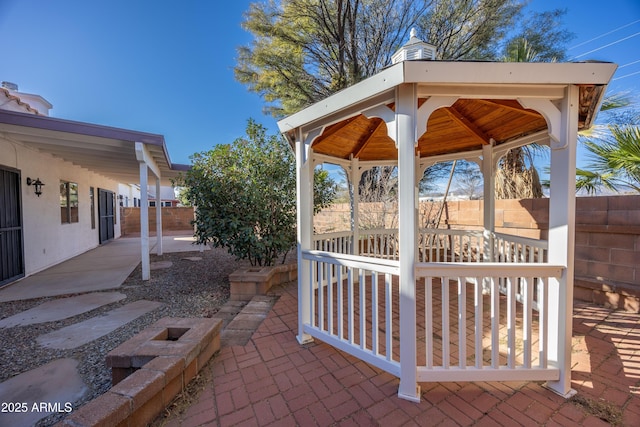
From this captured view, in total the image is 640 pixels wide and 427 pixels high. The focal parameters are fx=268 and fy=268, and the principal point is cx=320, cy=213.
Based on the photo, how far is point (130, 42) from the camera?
7.00 metres

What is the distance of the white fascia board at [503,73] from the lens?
5.70ft

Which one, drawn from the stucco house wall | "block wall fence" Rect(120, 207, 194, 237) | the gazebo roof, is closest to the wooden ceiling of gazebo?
the gazebo roof

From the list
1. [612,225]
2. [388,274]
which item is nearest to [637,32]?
[612,225]

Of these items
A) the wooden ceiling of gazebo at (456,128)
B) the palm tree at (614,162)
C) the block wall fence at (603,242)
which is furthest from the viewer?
the palm tree at (614,162)

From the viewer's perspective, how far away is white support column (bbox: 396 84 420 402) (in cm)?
185

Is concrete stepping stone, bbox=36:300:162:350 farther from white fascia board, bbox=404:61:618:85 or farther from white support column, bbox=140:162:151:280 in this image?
white fascia board, bbox=404:61:618:85

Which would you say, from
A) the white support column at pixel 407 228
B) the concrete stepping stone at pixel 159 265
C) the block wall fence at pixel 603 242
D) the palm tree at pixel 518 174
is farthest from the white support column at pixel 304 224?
the palm tree at pixel 518 174

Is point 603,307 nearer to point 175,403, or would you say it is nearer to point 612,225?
point 612,225

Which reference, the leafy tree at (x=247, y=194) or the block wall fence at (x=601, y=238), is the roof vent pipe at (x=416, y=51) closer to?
the leafy tree at (x=247, y=194)

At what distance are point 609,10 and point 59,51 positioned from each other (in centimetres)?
1182

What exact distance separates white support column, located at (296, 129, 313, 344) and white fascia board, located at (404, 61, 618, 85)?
1.25 meters

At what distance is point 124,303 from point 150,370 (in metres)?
2.79

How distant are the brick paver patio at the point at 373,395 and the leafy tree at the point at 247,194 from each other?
7.38 feet

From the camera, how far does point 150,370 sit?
66.7 inches
